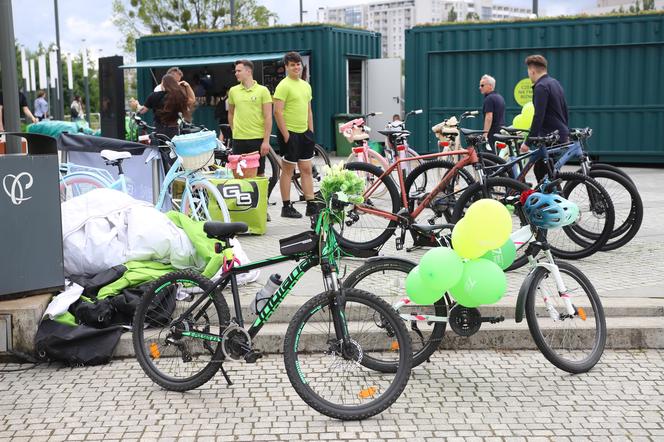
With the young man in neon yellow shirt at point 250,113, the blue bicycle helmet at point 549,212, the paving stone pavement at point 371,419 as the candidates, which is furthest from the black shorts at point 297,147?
the blue bicycle helmet at point 549,212

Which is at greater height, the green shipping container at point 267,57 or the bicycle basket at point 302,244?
the green shipping container at point 267,57

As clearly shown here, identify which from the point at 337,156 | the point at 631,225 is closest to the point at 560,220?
the point at 631,225

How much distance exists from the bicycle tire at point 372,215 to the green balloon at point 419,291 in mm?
2112

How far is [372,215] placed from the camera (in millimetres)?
7461

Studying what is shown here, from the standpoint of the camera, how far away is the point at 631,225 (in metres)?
7.99

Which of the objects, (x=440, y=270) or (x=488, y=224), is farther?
(x=488, y=224)

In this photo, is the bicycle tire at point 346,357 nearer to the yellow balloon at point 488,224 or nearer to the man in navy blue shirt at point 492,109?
the yellow balloon at point 488,224

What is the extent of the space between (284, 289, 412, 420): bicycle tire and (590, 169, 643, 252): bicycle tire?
392cm

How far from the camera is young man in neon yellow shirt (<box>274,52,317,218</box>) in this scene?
9820 mm

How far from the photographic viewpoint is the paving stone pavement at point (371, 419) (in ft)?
14.3

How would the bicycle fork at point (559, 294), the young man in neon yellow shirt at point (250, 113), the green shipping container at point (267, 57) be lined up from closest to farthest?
the bicycle fork at point (559, 294)
the young man in neon yellow shirt at point (250, 113)
the green shipping container at point (267, 57)

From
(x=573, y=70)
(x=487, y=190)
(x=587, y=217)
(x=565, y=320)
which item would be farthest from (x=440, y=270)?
(x=573, y=70)

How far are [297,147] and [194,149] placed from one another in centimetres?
225

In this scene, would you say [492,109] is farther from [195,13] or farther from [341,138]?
[195,13]
